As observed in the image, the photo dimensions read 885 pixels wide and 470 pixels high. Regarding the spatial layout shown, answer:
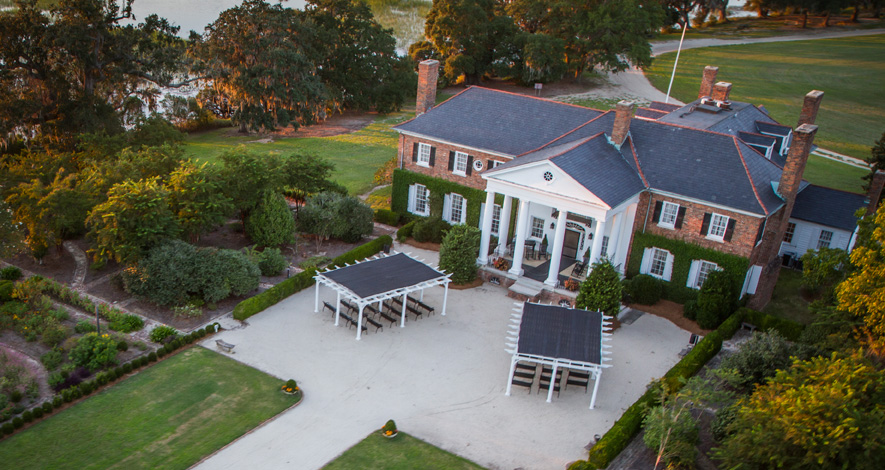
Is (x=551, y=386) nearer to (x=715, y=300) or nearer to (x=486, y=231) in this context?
(x=715, y=300)

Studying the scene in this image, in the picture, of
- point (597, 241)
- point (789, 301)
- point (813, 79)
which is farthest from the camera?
point (813, 79)

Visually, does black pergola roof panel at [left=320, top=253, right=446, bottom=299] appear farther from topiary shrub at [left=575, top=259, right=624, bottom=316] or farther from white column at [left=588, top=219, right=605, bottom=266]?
white column at [left=588, top=219, right=605, bottom=266]

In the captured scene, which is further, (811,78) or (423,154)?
(811,78)

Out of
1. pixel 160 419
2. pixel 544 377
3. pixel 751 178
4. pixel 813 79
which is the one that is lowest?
pixel 160 419

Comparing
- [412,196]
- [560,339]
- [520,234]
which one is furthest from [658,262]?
[412,196]

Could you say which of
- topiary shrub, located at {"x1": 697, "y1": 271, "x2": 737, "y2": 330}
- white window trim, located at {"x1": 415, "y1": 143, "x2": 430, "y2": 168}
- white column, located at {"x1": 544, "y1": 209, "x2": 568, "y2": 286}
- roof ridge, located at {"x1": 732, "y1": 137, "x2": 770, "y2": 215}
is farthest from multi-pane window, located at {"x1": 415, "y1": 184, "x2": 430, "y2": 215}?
roof ridge, located at {"x1": 732, "y1": 137, "x2": 770, "y2": 215}

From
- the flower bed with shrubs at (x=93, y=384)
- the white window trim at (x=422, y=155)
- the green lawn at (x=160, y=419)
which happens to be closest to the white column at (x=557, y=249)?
the white window trim at (x=422, y=155)
